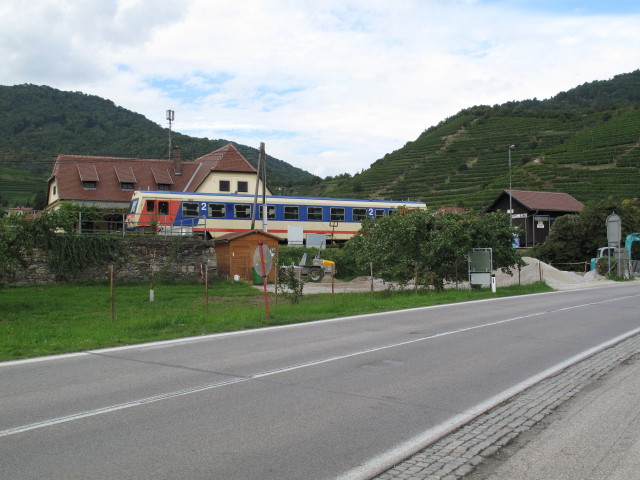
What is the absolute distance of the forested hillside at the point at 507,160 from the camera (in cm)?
7056

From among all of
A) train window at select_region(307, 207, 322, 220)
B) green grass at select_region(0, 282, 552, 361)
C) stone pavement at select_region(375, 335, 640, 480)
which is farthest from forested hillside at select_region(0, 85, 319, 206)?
stone pavement at select_region(375, 335, 640, 480)

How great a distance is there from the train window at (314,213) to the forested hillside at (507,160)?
32052 mm

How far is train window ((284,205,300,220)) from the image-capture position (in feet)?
126

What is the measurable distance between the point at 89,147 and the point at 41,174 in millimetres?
9938

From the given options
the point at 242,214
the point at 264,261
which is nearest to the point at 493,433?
the point at 264,261

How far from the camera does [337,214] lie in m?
39.5

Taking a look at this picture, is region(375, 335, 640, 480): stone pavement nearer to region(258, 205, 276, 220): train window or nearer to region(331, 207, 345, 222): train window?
region(258, 205, 276, 220): train window

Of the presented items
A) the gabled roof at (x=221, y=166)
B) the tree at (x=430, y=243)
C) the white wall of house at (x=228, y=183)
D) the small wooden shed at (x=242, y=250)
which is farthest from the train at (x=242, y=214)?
the gabled roof at (x=221, y=166)

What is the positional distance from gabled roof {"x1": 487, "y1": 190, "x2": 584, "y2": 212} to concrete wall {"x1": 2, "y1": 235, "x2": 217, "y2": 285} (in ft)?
123

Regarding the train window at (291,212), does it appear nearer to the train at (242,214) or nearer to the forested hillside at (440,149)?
the train at (242,214)

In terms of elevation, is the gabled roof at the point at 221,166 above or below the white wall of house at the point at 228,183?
above

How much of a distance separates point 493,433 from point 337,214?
3382 centimetres

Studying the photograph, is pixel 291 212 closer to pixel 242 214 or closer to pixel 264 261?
pixel 242 214

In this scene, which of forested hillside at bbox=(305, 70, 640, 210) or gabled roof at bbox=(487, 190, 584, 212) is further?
forested hillside at bbox=(305, 70, 640, 210)
